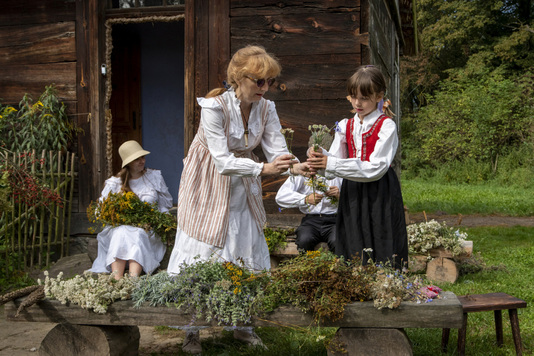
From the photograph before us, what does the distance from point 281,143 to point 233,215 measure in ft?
1.95

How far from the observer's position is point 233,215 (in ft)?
12.6

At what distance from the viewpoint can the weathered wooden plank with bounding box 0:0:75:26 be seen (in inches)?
273

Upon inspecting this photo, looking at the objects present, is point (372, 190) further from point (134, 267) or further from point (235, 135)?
point (134, 267)

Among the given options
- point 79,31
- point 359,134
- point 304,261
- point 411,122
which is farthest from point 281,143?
point 411,122

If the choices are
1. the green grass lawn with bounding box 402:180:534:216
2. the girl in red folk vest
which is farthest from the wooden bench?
the green grass lawn with bounding box 402:180:534:216

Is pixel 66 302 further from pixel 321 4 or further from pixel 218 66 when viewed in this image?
pixel 321 4

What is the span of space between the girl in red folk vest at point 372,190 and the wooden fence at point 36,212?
386cm

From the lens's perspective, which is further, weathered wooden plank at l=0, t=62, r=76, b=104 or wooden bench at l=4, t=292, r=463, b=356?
weathered wooden plank at l=0, t=62, r=76, b=104

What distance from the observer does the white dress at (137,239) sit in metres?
5.68

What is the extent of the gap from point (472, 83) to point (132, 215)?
18.4 metres

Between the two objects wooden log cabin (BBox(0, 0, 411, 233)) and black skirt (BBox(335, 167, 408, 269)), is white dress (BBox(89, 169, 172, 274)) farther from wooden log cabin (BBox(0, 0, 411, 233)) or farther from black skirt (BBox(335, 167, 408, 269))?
black skirt (BBox(335, 167, 408, 269))

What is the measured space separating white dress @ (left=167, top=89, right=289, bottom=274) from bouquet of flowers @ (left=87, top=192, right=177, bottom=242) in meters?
2.11

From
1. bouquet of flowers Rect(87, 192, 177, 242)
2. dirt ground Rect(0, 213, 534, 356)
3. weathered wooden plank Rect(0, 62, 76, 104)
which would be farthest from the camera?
weathered wooden plank Rect(0, 62, 76, 104)

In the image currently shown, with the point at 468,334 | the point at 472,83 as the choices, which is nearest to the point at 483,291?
the point at 468,334
